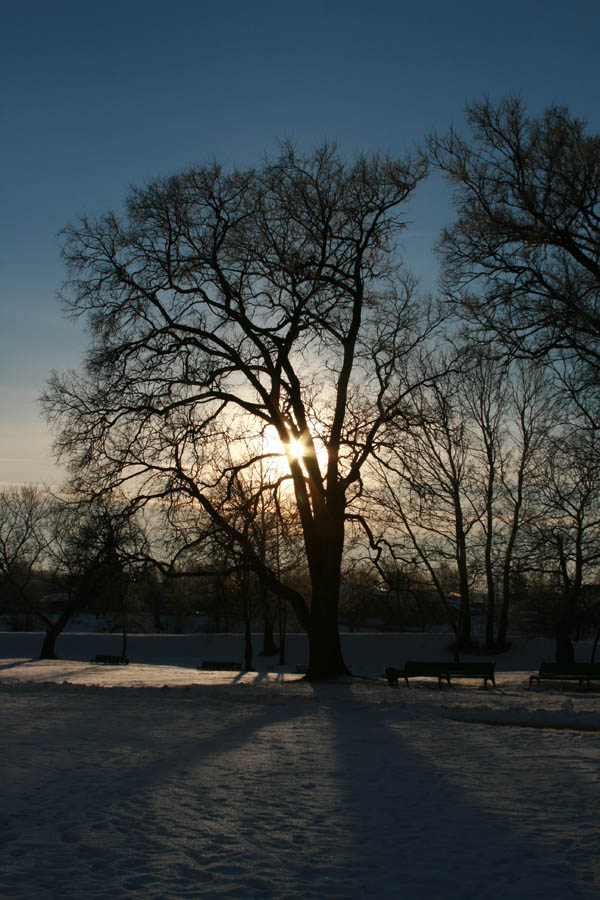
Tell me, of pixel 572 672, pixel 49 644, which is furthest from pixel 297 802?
pixel 49 644

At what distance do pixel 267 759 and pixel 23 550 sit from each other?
182 feet

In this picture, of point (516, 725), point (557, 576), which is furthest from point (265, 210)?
point (557, 576)

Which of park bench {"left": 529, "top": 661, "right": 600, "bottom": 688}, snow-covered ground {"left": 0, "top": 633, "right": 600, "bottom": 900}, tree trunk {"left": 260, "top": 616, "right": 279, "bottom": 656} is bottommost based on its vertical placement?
tree trunk {"left": 260, "top": 616, "right": 279, "bottom": 656}

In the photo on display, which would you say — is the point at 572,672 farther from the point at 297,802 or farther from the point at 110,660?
the point at 110,660

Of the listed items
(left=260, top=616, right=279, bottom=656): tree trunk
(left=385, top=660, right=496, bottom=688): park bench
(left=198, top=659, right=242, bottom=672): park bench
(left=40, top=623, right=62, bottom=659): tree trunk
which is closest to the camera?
(left=385, top=660, right=496, bottom=688): park bench

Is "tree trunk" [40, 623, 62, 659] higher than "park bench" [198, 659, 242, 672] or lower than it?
higher

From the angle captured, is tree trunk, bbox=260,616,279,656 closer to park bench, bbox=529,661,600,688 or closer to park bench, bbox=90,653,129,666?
park bench, bbox=90,653,129,666

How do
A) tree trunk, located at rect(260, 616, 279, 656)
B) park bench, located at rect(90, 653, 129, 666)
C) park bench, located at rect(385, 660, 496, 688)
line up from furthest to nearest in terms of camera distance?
1. tree trunk, located at rect(260, 616, 279, 656)
2. park bench, located at rect(90, 653, 129, 666)
3. park bench, located at rect(385, 660, 496, 688)

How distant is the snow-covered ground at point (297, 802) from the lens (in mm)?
5250

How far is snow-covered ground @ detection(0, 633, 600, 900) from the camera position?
525 centimetres

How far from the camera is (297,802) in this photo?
723 cm

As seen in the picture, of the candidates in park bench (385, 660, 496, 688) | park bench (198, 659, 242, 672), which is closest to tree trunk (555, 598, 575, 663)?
park bench (385, 660, 496, 688)

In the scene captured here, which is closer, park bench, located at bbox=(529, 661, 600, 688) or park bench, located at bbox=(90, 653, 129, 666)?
park bench, located at bbox=(529, 661, 600, 688)

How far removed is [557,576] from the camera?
1337 inches
